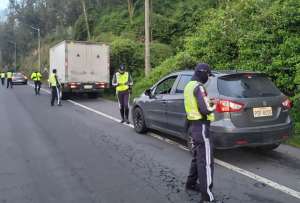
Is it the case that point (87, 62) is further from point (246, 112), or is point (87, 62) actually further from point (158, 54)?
point (246, 112)

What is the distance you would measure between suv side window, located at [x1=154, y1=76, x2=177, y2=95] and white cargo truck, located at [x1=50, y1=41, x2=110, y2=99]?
11181mm

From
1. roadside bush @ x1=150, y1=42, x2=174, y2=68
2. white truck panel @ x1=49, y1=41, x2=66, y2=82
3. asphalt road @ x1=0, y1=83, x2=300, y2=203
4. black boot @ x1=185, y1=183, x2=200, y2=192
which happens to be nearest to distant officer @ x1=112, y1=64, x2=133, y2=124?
asphalt road @ x1=0, y1=83, x2=300, y2=203

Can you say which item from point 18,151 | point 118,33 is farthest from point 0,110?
point 118,33

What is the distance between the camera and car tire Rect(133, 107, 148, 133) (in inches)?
397

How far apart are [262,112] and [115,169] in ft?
8.52

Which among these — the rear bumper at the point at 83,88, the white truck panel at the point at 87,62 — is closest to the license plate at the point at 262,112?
the rear bumper at the point at 83,88

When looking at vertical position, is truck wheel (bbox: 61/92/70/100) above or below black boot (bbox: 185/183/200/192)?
above

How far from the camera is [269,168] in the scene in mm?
6918

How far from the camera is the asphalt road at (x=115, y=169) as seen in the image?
5621 millimetres

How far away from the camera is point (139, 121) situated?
1030cm

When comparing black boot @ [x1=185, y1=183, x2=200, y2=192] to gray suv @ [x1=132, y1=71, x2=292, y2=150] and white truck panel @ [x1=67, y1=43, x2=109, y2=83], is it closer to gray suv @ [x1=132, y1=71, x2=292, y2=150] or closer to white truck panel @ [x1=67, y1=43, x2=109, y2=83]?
gray suv @ [x1=132, y1=71, x2=292, y2=150]

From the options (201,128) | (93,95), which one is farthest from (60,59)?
(201,128)

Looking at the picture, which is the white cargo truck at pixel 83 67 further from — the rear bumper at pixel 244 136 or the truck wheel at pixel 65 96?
the rear bumper at pixel 244 136

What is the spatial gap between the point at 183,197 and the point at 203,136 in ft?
2.85
